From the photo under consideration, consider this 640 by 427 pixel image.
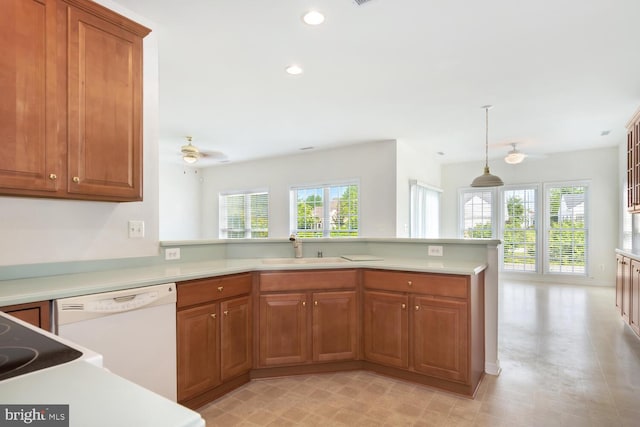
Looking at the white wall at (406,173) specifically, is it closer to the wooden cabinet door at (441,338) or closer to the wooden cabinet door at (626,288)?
the wooden cabinet door at (626,288)

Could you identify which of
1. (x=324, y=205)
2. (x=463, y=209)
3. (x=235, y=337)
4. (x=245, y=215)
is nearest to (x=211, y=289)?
(x=235, y=337)

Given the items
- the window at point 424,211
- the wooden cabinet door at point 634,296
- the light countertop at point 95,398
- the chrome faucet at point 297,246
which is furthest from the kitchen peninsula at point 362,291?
the window at point 424,211

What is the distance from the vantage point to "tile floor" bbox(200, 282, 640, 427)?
225 centimetres

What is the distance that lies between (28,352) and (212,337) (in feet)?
5.37

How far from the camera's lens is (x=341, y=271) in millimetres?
2938

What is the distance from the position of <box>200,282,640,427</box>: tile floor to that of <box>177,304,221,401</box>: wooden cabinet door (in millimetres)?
205

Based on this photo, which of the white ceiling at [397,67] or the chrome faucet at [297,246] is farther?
the chrome faucet at [297,246]

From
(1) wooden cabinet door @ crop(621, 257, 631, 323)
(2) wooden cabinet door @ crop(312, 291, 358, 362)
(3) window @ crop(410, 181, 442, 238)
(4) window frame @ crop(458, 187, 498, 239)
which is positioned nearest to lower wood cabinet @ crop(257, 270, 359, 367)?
(2) wooden cabinet door @ crop(312, 291, 358, 362)

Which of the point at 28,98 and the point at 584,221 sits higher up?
the point at 28,98

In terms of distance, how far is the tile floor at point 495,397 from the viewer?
2246 mm

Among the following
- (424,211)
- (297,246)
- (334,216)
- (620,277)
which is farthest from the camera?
(424,211)

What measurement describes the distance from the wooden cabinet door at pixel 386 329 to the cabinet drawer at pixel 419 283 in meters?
0.07

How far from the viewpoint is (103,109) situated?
2.14 meters

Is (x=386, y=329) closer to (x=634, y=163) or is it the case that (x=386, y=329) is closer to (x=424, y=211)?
(x=634, y=163)
